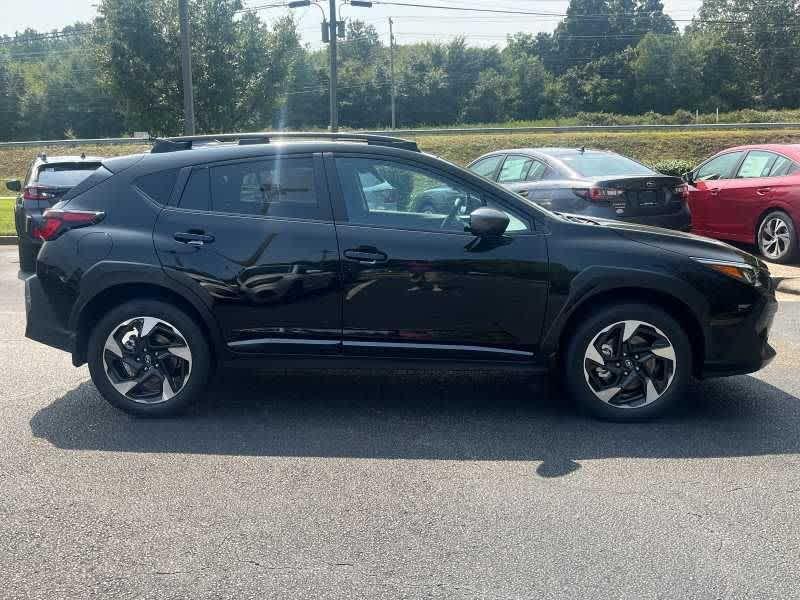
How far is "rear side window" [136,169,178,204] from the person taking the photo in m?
5.36

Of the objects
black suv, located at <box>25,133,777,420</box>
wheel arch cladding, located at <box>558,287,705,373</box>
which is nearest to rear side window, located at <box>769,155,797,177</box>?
black suv, located at <box>25,133,777,420</box>

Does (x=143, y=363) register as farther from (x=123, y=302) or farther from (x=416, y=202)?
(x=416, y=202)

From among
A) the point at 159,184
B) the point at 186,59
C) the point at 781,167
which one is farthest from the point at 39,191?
the point at 781,167

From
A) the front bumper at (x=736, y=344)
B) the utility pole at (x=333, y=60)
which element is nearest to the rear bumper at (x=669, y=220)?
the front bumper at (x=736, y=344)

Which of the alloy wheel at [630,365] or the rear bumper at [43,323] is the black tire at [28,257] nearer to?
the rear bumper at [43,323]

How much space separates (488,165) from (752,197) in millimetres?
3592

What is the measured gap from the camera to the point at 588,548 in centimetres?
359

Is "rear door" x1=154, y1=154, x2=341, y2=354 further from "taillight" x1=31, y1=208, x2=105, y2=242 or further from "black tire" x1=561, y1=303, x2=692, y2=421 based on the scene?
"black tire" x1=561, y1=303, x2=692, y2=421

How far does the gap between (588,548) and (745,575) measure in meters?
0.61

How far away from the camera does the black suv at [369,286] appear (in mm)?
5145

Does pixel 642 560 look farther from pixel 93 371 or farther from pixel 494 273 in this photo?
pixel 93 371

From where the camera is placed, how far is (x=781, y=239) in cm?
1109

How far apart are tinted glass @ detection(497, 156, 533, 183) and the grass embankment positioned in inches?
919

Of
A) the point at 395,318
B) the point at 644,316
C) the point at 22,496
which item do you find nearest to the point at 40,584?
the point at 22,496
